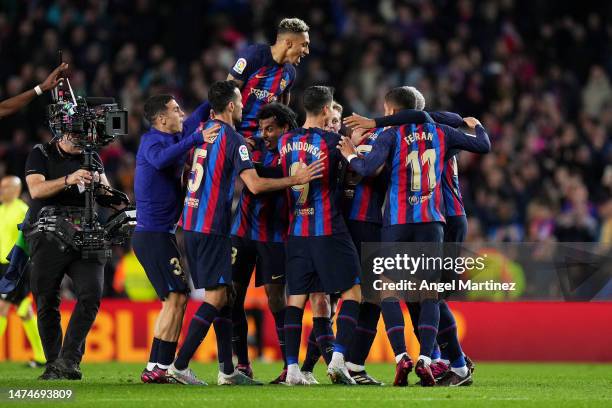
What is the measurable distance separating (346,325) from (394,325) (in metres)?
0.38

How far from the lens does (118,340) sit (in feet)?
50.9

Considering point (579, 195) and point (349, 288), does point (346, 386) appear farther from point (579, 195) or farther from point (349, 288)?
point (579, 195)

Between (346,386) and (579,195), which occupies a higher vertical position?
(579,195)

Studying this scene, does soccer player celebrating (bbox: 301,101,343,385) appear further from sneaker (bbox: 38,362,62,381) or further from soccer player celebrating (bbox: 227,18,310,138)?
sneaker (bbox: 38,362,62,381)

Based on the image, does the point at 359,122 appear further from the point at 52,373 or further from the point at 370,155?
the point at 52,373

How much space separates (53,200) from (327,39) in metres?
10.1

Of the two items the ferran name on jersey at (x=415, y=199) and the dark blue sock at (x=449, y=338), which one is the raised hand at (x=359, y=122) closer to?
the ferran name on jersey at (x=415, y=199)

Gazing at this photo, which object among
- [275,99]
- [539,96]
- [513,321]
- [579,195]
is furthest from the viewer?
[539,96]

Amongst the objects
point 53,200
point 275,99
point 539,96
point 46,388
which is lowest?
point 46,388

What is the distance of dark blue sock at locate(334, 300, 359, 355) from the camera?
1029cm

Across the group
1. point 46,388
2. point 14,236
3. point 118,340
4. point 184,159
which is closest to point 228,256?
point 184,159

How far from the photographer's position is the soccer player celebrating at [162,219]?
34.0 ft

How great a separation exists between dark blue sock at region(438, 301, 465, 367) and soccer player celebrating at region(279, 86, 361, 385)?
0.74 metres

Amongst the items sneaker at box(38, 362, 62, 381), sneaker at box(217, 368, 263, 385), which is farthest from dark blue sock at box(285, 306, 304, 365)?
sneaker at box(38, 362, 62, 381)
